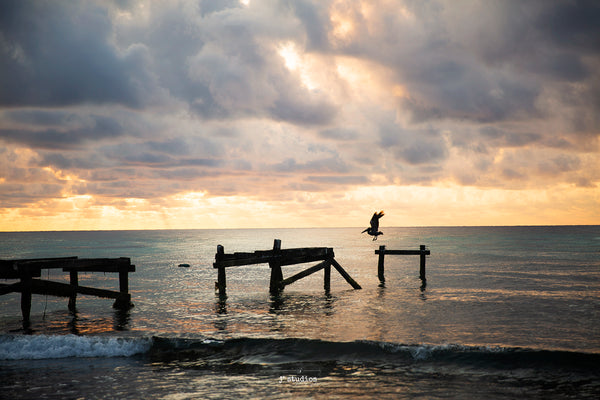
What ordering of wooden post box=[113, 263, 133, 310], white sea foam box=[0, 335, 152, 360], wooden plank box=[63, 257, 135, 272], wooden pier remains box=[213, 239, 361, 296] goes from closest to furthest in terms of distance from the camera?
white sea foam box=[0, 335, 152, 360] < wooden plank box=[63, 257, 135, 272] < wooden post box=[113, 263, 133, 310] < wooden pier remains box=[213, 239, 361, 296]

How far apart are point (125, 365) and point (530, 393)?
1026cm

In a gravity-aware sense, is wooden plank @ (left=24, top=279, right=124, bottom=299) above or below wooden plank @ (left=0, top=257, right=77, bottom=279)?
below

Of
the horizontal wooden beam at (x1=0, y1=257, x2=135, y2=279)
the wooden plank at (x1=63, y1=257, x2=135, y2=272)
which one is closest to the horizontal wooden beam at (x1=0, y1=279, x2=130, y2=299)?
the horizontal wooden beam at (x1=0, y1=257, x2=135, y2=279)

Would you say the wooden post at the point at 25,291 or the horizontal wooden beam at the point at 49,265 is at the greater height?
the horizontal wooden beam at the point at 49,265

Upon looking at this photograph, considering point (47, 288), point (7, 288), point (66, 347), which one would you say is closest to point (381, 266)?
point (47, 288)

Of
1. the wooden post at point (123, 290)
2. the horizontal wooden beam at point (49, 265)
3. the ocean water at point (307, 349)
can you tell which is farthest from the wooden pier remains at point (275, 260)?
the horizontal wooden beam at point (49, 265)

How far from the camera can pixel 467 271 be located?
39.6 meters

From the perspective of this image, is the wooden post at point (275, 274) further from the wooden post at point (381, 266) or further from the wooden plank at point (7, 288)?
the wooden plank at point (7, 288)

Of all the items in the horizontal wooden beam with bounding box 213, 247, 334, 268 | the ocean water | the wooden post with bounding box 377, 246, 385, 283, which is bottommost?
the ocean water

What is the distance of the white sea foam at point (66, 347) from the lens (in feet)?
43.9

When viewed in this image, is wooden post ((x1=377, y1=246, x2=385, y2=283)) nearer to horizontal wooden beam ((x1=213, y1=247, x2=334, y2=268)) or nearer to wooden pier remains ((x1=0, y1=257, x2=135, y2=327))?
horizontal wooden beam ((x1=213, y1=247, x2=334, y2=268))

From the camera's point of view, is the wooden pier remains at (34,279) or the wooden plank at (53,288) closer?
the wooden pier remains at (34,279)

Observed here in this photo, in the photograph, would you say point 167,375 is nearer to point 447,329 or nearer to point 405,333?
point 405,333

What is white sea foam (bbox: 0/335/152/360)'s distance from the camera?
527 inches
